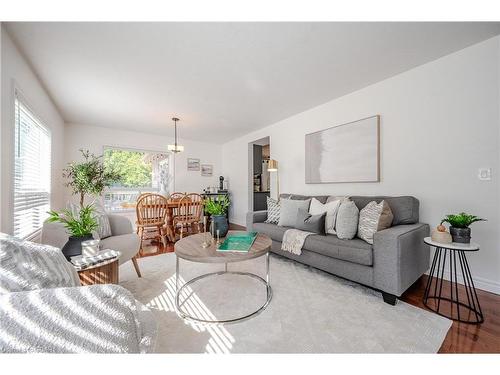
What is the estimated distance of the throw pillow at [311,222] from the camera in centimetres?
224

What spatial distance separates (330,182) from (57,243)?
3.19 metres

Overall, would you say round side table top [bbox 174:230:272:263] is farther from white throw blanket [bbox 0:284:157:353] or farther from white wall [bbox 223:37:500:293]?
white wall [bbox 223:37:500:293]

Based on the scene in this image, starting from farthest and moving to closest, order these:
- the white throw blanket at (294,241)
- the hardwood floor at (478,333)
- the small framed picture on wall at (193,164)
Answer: the small framed picture on wall at (193,164) → the white throw blanket at (294,241) → the hardwood floor at (478,333)

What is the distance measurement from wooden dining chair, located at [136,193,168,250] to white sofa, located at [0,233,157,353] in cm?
269

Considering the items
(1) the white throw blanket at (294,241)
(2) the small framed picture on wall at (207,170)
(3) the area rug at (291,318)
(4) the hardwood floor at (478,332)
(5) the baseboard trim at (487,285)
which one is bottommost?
(3) the area rug at (291,318)

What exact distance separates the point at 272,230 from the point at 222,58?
202cm

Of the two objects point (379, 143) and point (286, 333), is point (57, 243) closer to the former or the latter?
point (286, 333)

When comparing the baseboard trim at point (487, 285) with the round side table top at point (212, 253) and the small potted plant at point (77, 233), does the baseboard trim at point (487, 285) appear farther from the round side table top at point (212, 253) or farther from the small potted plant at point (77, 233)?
the small potted plant at point (77, 233)

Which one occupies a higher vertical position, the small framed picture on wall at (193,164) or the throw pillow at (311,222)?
the small framed picture on wall at (193,164)

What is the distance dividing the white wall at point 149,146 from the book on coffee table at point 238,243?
11.4 feet

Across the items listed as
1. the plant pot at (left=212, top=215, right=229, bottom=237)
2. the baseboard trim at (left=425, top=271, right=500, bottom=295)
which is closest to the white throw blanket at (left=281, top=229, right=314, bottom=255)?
the plant pot at (left=212, top=215, right=229, bottom=237)

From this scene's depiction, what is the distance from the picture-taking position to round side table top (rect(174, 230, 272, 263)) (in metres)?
1.42

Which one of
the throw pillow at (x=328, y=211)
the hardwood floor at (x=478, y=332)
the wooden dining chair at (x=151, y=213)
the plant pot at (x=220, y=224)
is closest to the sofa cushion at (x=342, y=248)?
the throw pillow at (x=328, y=211)
